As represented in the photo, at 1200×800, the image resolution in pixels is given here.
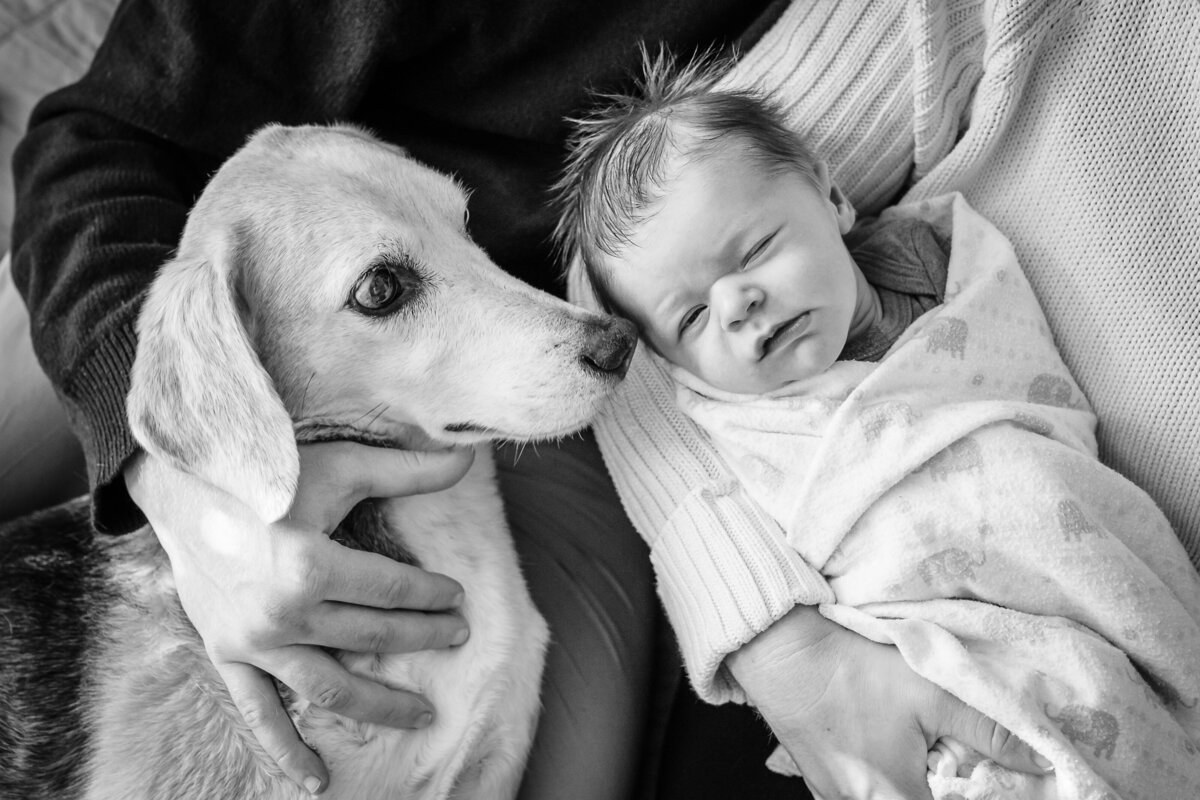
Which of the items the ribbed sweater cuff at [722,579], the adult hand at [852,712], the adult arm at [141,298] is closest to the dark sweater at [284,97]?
the adult arm at [141,298]

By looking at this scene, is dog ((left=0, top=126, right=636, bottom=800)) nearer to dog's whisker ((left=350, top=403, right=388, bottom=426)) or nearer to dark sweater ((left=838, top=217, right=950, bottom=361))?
dog's whisker ((left=350, top=403, right=388, bottom=426))

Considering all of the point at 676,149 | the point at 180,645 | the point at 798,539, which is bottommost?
the point at 180,645

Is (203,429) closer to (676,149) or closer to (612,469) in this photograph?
(612,469)

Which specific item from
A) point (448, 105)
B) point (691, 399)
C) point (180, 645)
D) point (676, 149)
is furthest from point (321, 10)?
point (180, 645)

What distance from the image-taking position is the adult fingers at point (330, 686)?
1.07m

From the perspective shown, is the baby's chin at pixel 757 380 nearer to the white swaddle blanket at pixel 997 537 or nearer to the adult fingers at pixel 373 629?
the white swaddle blanket at pixel 997 537

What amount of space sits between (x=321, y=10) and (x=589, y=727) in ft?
4.06

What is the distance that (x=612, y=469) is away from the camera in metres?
1.40

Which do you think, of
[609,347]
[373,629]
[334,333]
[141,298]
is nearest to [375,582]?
[373,629]

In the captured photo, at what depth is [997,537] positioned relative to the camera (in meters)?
1.06

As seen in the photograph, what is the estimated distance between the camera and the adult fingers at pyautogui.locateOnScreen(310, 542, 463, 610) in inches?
41.6

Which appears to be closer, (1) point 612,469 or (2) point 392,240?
(2) point 392,240

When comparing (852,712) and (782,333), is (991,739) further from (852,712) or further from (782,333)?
(782,333)

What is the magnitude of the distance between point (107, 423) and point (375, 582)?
45 centimetres
